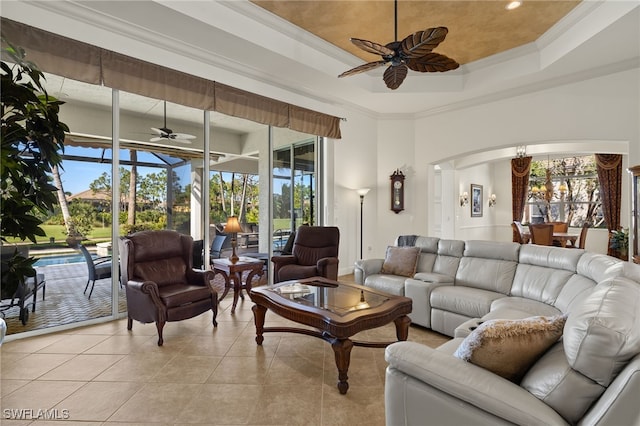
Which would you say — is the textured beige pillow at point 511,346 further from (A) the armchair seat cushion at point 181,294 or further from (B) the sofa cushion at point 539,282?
(A) the armchair seat cushion at point 181,294

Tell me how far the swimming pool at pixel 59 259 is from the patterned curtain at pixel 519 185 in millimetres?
10789

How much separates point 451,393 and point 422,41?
2.62 metres

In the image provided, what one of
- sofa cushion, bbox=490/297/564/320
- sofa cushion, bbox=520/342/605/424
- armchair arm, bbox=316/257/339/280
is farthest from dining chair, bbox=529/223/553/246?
sofa cushion, bbox=520/342/605/424

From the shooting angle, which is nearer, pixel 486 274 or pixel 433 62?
pixel 433 62

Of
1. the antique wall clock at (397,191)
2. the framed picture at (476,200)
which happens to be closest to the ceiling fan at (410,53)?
the antique wall clock at (397,191)

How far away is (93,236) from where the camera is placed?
12.5ft

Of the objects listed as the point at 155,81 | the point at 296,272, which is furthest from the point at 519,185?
the point at 155,81

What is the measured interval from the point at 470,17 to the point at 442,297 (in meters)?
3.21

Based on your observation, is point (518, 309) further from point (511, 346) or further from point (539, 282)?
point (511, 346)

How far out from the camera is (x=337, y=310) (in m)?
2.57

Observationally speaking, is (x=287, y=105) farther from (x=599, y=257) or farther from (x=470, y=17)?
(x=599, y=257)

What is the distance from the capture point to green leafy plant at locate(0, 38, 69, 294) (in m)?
2.25

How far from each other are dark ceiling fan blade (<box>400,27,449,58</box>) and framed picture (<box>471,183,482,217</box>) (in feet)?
25.5

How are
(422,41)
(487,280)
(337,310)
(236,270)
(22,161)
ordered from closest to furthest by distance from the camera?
(22,161) < (337,310) < (422,41) < (487,280) < (236,270)
